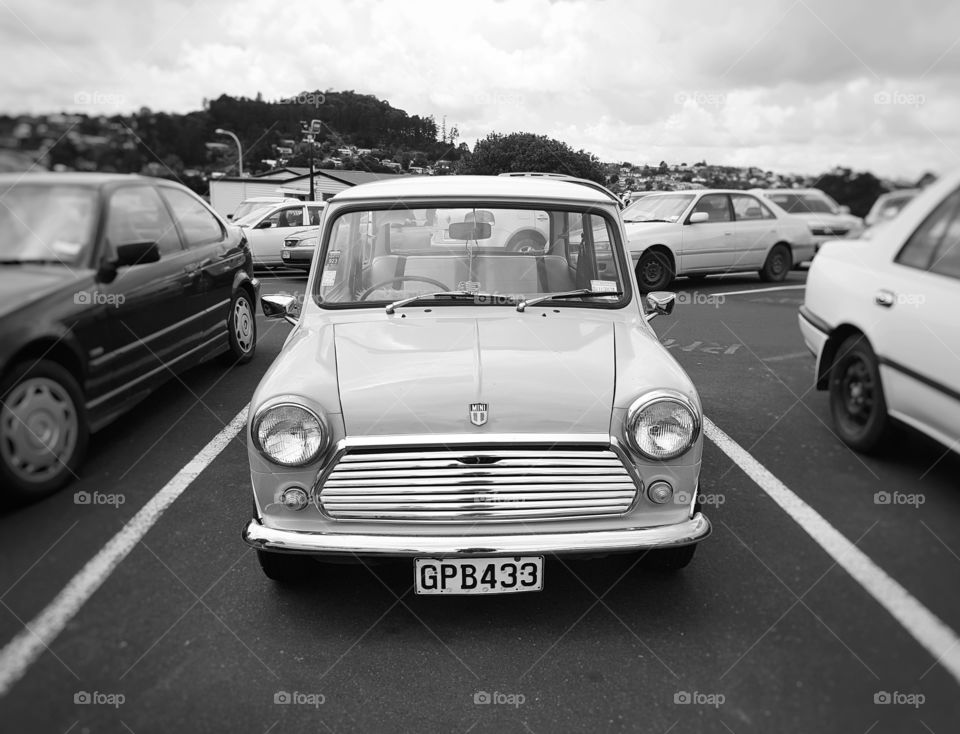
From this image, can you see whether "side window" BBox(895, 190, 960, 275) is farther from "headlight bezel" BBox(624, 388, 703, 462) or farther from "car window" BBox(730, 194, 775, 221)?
"car window" BBox(730, 194, 775, 221)

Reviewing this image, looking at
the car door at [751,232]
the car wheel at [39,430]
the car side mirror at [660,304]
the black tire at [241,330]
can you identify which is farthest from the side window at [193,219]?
the car door at [751,232]

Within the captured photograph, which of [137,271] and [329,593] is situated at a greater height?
[137,271]

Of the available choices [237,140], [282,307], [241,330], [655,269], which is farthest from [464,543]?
[655,269]

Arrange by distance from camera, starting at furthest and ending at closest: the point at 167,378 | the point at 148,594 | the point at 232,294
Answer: the point at 232,294 → the point at 167,378 → the point at 148,594

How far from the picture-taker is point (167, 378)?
5070 millimetres

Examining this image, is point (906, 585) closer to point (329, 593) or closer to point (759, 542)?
point (759, 542)

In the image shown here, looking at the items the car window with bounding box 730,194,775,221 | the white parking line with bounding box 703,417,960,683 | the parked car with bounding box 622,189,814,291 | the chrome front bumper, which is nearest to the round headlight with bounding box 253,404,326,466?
the chrome front bumper

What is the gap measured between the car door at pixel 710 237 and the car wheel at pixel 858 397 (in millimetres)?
6952

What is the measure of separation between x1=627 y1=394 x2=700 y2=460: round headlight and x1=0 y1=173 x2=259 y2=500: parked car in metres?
3.01

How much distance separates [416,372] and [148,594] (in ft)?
4.71

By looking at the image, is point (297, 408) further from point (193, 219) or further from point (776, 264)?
point (776, 264)

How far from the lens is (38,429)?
3.73 metres

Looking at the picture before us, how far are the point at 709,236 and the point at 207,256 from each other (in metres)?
8.16

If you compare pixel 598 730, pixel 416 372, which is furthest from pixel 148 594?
pixel 598 730
